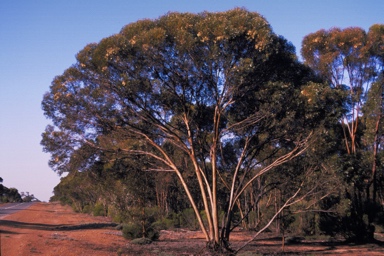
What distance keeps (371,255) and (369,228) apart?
6700 millimetres

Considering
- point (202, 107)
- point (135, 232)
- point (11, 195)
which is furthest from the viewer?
point (11, 195)

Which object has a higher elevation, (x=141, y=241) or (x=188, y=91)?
(x=188, y=91)

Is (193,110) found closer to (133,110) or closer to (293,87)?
(133,110)

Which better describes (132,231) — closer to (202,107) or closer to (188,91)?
(202,107)

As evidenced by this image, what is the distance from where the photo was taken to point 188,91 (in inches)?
704

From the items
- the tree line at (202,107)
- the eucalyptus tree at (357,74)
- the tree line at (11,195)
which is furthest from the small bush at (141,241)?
the tree line at (11,195)

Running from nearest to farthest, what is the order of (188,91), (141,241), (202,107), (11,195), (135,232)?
(188,91), (202,107), (141,241), (135,232), (11,195)

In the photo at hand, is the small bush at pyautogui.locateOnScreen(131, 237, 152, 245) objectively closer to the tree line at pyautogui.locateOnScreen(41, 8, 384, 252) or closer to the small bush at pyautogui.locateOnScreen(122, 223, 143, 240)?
the small bush at pyautogui.locateOnScreen(122, 223, 143, 240)

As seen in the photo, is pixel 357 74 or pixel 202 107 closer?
pixel 202 107

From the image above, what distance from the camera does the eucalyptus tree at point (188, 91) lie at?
1611cm

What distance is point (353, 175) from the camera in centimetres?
2548

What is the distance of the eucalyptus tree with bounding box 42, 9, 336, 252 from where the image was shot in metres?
16.1

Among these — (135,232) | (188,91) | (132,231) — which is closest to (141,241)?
(135,232)

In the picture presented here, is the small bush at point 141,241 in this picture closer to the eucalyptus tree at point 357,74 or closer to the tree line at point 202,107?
the tree line at point 202,107
